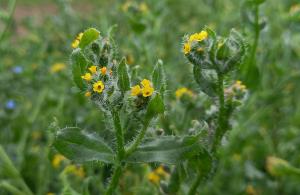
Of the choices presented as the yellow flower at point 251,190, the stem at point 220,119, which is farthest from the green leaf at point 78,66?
the yellow flower at point 251,190

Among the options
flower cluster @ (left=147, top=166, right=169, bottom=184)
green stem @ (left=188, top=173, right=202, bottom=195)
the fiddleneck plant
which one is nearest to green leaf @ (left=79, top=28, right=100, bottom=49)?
the fiddleneck plant

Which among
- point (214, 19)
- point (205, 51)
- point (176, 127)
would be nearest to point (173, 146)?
point (205, 51)

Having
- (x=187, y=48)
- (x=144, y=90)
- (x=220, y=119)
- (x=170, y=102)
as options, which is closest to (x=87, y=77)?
(x=144, y=90)

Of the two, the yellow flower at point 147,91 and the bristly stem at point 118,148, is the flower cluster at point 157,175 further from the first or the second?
the yellow flower at point 147,91

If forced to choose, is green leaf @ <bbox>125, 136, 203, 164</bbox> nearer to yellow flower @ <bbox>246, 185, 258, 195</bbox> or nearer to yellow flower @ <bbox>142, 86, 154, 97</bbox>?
yellow flower @ <bbox>142, 86, 154, 97</bbox>

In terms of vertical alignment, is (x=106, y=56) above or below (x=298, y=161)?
above

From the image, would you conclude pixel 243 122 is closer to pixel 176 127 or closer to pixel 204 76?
pixel 176 127
